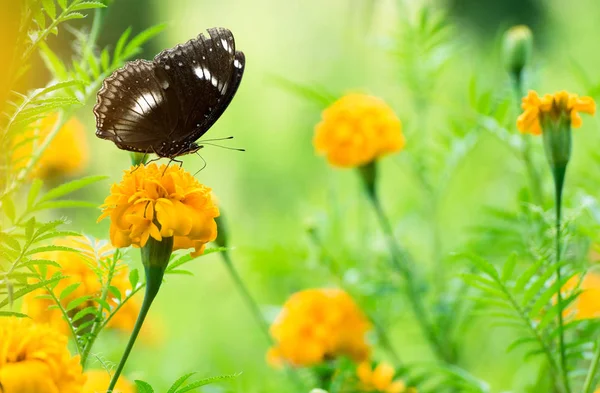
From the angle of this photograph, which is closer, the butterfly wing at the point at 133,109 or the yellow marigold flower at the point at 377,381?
the butterfly wing at the point at 133,109

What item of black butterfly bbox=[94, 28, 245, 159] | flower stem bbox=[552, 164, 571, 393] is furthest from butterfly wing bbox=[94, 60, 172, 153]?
flower stem bbox=[552, 164, 571, 393]

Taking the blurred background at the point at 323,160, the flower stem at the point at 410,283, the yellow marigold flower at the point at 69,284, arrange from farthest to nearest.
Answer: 1. the blurred background at the point at 323,160
2. the flower stem at the point at 410,283
3. the yellow marigold flower at the point at 69,284

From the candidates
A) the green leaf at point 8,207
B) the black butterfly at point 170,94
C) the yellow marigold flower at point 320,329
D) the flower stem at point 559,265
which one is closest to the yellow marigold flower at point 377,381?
the yellow marigold flower at point 320,329

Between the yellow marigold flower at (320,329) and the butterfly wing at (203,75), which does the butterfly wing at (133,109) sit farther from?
the yellow marigold flower at (320,329)

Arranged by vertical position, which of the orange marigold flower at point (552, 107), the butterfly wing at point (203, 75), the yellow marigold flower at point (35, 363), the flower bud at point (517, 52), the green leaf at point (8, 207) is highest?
the flower bud at point (517, 52)

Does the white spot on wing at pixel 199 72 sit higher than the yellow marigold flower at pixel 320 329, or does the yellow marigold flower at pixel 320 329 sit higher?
the white spot on wing at pixel 199 72

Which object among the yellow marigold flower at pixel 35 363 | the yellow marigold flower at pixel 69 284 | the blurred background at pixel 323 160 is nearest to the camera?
the yellow marigold flower at pixel 35 363

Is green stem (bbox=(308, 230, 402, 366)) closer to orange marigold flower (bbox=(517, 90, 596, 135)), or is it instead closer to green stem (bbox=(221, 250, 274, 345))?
green stem (bbox=(221, 250, 274, 345))
